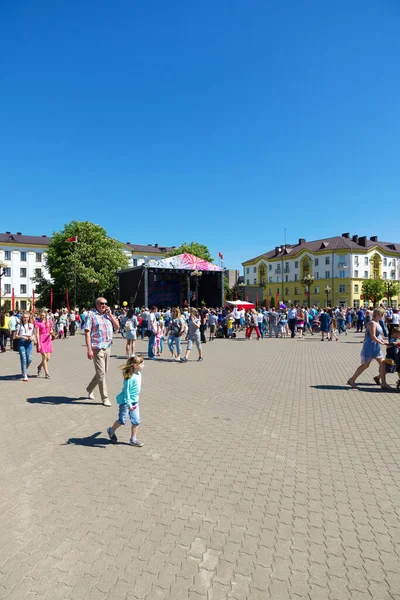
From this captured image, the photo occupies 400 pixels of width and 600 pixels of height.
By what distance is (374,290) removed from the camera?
74.3 m

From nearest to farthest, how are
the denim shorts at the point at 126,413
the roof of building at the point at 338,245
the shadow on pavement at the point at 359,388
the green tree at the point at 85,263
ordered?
the denim shorts at the point at 126,413 < the shadow on pavement at the point at 359,388 < the green tree at the point at 85,263 < the roof of building at the point at 338,245

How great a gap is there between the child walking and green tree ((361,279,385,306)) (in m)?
74.3

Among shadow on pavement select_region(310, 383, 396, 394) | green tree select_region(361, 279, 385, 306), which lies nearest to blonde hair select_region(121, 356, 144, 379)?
shadow on pavement select_region(310, 383, 396, 394)

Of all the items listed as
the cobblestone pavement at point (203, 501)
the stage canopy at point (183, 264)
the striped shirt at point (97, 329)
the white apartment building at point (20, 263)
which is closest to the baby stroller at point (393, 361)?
the cobblestone pavement at point (203, 501)

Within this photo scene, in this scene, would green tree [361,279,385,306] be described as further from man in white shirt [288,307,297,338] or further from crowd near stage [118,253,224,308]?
man in white shirt [288,307,297,338]

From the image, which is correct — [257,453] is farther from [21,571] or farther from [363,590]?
[21,571]

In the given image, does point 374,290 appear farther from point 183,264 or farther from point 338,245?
point 183,264

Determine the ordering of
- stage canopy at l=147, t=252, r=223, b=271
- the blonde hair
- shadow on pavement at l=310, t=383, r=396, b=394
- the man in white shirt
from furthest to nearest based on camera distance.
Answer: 1. stage canopy at l=147, t=252, r=223, b=271
2. the man in white shirt
3. shadow on pavement at l=310, t=383, r=396, b=394
4. the blonde hair

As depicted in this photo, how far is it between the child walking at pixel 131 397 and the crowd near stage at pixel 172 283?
33544 millimetres

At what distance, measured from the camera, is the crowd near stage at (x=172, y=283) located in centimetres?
4119

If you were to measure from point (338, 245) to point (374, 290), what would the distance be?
10.9 m

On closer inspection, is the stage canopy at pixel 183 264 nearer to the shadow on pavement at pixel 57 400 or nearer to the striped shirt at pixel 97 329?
the shadow on pavement at pixel 57 400

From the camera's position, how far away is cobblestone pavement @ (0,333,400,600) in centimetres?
298

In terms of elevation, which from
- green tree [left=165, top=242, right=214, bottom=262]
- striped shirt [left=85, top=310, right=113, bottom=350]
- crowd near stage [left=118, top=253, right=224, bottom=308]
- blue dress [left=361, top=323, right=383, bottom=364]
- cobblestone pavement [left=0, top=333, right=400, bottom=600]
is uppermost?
green tree [left=165, top=242, right=214, bottom=262]
